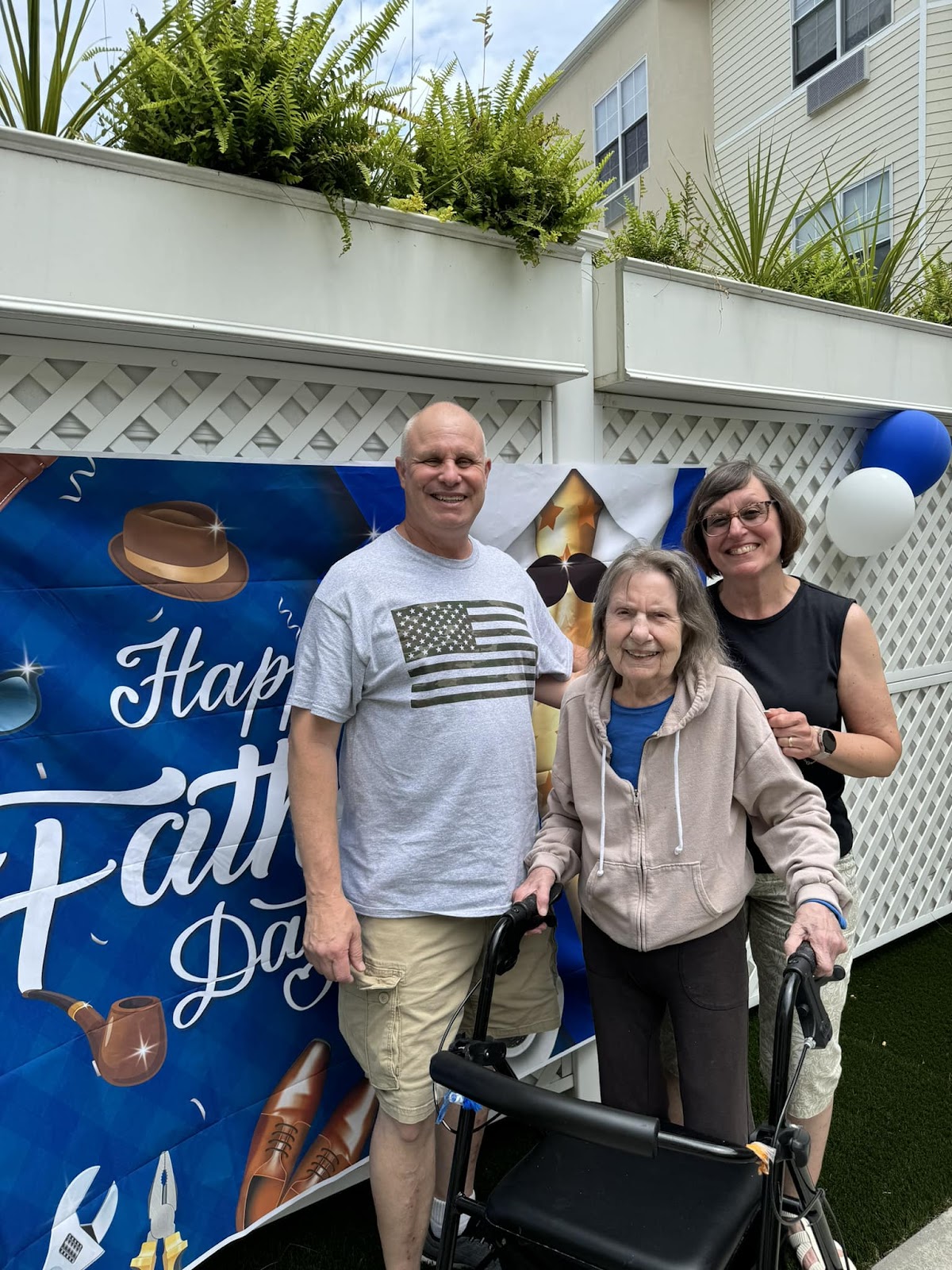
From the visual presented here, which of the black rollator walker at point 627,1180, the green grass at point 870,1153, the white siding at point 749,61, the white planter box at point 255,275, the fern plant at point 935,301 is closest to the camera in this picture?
the black rollator walker at point 627,1180

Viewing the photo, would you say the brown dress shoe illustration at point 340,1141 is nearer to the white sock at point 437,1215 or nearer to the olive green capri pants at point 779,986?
the white sock at point 437,1215

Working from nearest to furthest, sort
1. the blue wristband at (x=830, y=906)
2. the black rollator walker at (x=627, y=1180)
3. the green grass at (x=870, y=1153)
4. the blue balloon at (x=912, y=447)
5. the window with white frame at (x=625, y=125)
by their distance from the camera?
1. the black rollator walker at (x=627, y=1180)
2. the blue wristband at (x=830, y=906)
3. the green grass at (x=870, y=1153)
4. the blue balloon at (x=912, y=447)
5. the window with white frame at (x=625, y=125)

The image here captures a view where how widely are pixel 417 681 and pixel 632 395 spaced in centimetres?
143

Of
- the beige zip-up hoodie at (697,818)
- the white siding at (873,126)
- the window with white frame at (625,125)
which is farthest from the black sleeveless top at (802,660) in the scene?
the window with white frame at (625,125)

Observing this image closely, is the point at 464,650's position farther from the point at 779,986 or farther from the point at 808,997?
Result: the point at 779,986

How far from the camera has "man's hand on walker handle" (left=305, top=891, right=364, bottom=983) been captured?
5.60 feet

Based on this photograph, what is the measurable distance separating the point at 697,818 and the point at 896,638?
2434 mm

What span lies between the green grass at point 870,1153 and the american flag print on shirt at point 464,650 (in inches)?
59.6

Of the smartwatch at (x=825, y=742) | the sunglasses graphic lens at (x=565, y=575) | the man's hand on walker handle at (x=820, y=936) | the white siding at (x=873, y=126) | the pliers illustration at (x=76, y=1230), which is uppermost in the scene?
the white siding at (x=873, y=126)

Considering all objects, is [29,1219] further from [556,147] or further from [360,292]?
[556,147]

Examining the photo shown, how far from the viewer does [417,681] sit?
1.76 m

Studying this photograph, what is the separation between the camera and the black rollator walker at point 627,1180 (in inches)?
47.6

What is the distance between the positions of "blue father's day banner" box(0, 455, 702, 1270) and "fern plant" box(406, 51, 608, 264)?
0.72 m

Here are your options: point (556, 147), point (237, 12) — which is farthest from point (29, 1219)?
point (556, 147)
